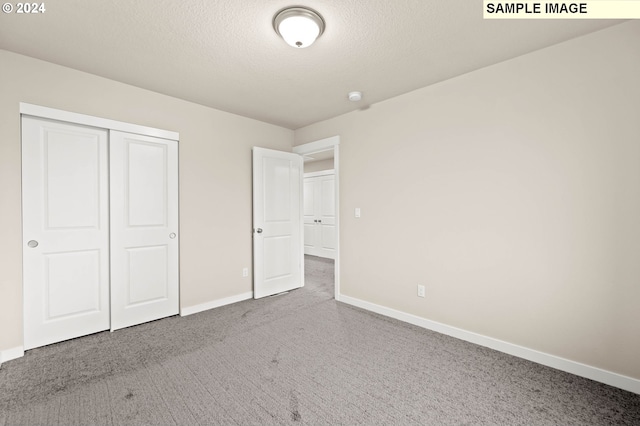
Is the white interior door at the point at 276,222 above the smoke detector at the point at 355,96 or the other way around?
the other way around

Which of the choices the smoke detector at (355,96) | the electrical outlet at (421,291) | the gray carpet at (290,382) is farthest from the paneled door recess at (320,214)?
the gray carpet at (290,382)

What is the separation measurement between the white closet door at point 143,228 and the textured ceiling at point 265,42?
0.72 metres

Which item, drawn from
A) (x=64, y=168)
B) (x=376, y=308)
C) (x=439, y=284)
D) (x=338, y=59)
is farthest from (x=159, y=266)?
(x=439, y=284)

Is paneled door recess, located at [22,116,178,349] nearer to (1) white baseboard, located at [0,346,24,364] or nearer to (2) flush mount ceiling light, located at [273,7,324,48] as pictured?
(1) white baseboard, located at [0,346,24,364]

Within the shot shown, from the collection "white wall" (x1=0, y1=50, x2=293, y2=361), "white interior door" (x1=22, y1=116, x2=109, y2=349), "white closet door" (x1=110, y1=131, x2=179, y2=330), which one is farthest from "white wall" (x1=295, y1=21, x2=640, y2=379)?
"white interior door" (x1=22, y1=116, x2=109, y2=349)

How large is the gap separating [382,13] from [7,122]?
304cm

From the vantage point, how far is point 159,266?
313 cm

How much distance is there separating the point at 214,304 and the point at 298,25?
124 inches

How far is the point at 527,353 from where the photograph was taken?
2.31m

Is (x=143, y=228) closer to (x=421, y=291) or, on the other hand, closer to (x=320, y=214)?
(x=421, y=291)

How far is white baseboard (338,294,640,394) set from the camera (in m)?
1.94

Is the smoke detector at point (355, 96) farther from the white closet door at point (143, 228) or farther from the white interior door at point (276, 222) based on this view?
the white closet door at point (143, 228)

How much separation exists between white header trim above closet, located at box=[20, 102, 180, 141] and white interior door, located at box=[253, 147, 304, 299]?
1.14 metres

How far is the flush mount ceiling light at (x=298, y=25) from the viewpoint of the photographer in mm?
1803
